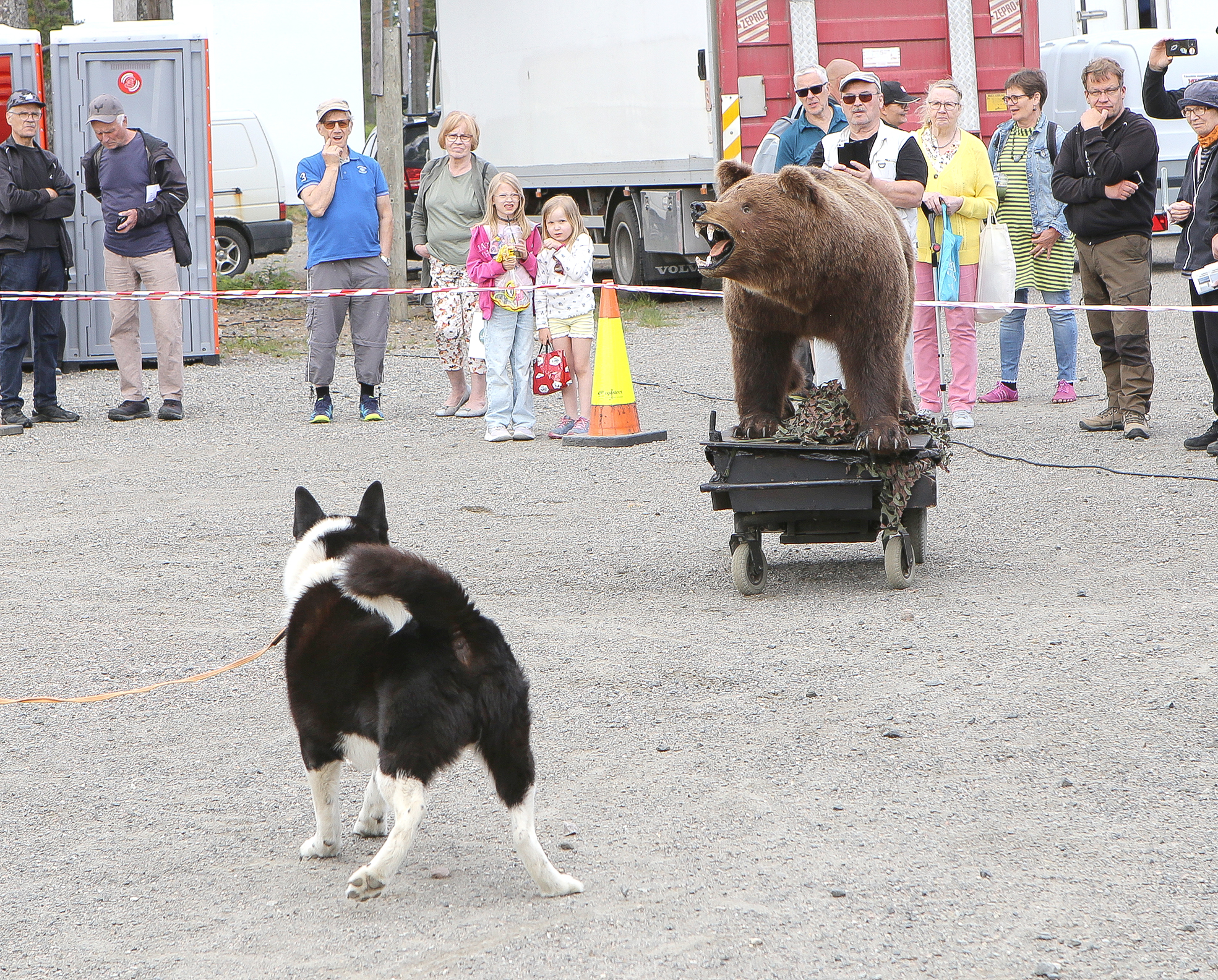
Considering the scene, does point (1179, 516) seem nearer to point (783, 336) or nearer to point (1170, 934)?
point (783, 336)

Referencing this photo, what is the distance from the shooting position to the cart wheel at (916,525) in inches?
254

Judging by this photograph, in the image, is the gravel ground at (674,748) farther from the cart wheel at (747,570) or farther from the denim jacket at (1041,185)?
the denim jacket at (1041,185)

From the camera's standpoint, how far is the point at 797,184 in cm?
565

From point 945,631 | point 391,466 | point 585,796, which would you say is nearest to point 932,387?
point 391,466

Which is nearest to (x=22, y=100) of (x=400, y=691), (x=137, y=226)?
(x=137, y=226)

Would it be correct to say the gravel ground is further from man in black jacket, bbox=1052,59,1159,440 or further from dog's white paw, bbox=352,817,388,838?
man in black jacket, bbox=1052,59,1159,440

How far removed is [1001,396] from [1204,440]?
8.05 ft

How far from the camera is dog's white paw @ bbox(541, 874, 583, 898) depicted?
3525 mm

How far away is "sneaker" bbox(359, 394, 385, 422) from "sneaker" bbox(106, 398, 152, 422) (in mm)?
1745

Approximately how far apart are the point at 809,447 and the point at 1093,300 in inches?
174

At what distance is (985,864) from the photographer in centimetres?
365

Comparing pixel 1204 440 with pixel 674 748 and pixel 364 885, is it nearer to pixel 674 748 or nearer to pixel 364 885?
pixel 674 748

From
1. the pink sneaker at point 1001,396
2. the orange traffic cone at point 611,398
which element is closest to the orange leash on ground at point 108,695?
the orange traffic cone at point 611,398

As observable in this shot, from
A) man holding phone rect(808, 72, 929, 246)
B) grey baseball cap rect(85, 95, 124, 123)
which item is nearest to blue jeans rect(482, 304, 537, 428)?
man holding phone rect(808, 72, 929, 246)
